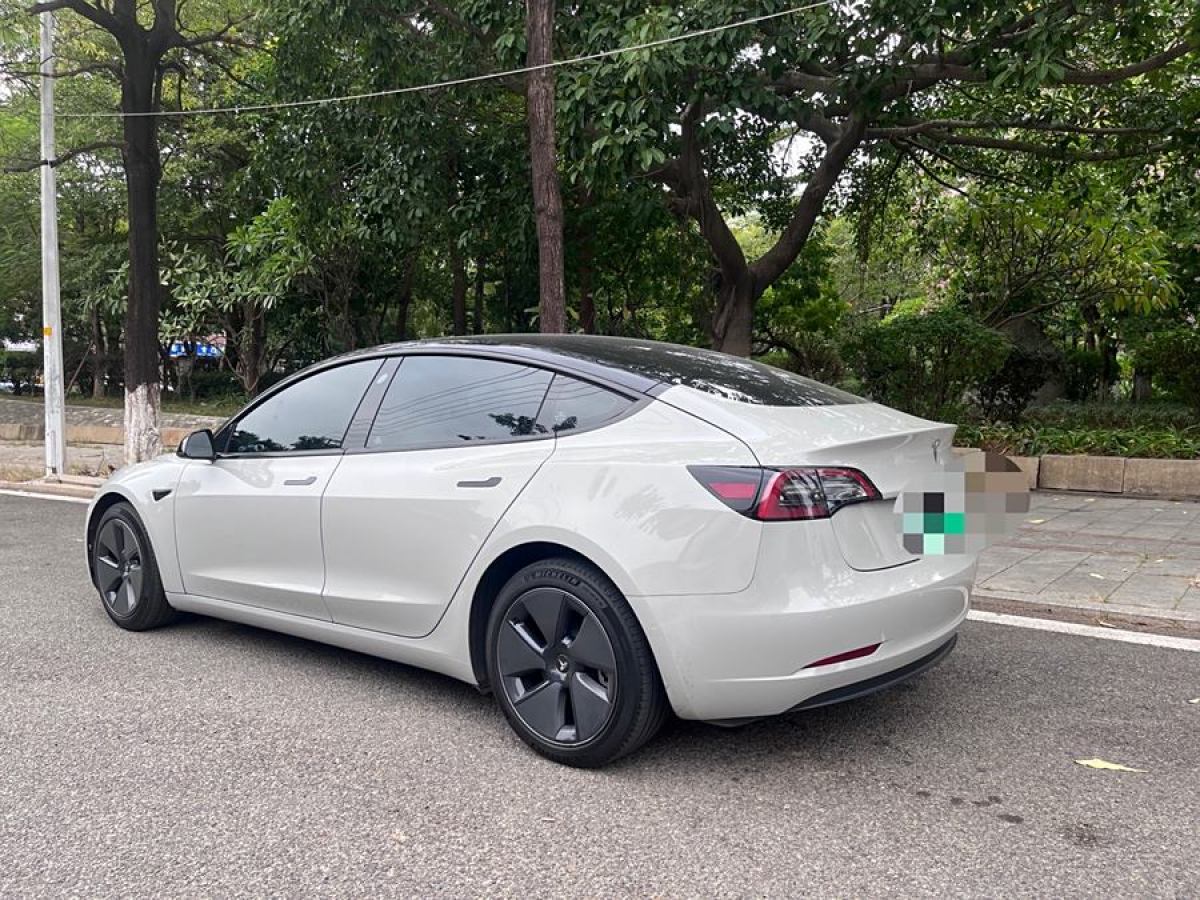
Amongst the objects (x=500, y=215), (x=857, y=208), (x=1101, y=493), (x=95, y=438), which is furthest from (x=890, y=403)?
(x=95, y=438)

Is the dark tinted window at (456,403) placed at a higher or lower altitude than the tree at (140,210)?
lower

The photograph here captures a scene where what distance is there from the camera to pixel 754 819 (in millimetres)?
2852

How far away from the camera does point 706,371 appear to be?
3.68 metres

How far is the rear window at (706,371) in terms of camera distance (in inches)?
136

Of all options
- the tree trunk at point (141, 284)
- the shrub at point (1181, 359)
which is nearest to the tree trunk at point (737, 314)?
the shrub at point (1181, 359)

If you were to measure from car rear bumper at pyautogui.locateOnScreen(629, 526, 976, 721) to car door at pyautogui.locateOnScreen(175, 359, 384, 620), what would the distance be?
171 centimetres

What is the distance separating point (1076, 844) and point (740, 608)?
1.14 meters

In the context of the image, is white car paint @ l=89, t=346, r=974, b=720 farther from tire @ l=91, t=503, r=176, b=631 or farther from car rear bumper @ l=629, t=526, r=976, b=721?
tire @ l=91, t=503, r=176, b=631

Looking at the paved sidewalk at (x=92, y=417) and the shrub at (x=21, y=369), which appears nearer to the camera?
the paved sidewalk at (x=92, y=417)

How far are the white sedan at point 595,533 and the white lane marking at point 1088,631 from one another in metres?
1.75

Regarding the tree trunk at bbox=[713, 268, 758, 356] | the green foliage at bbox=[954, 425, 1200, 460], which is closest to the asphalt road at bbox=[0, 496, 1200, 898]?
the green foliage at bbox=[954, 425, 1200, 460]

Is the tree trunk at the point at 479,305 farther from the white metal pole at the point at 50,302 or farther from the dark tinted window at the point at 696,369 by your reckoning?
the dark tinted window at the point at 696,369

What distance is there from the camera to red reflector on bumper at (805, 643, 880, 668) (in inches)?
115

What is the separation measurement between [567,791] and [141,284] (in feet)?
37.9
